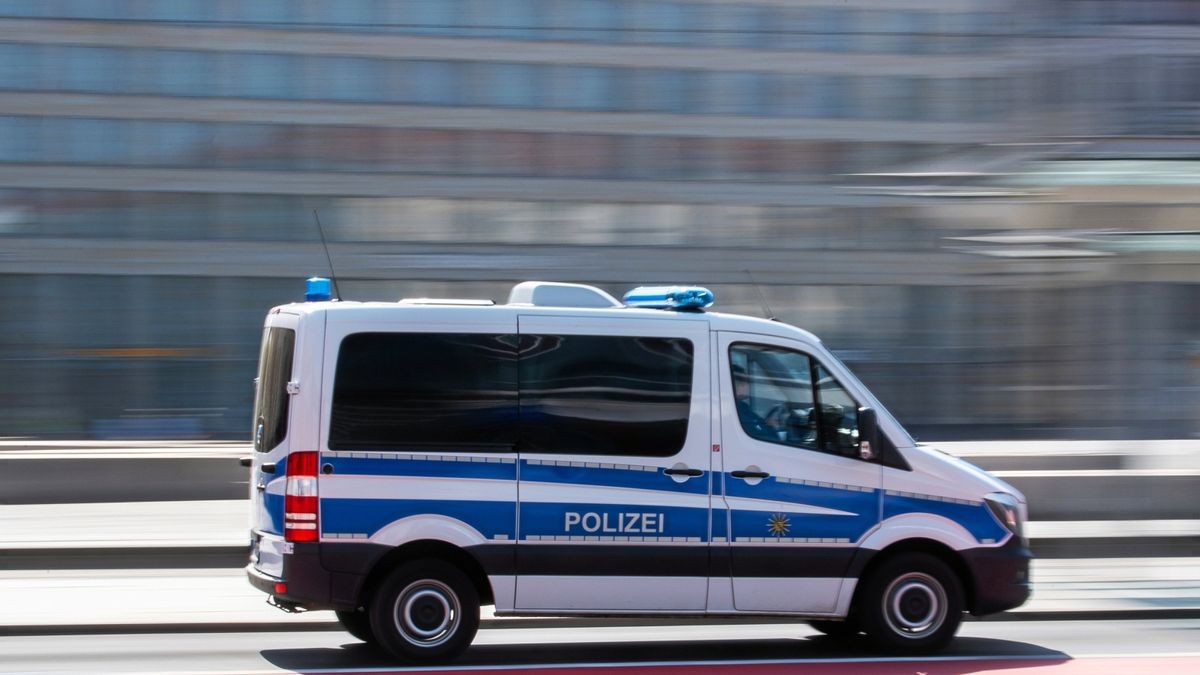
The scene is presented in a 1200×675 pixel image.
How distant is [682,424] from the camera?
25.8 ft

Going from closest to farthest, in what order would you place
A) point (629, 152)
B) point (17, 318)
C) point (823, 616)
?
point (823, 616) → point (17, 318) → point (629, 152)

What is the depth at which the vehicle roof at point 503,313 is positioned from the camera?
304 inches

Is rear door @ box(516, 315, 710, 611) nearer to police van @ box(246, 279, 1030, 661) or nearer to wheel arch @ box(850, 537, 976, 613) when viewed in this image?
police van @ box(246, 279, 1030, 661)

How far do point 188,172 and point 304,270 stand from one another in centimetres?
430

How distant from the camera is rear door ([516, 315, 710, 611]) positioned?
7719mm

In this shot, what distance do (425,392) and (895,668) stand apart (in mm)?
2964

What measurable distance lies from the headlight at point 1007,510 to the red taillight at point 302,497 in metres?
3.73

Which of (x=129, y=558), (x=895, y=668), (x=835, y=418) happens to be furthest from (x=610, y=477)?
(x=129, y=558)

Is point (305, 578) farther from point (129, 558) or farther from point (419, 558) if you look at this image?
point (129, 558)

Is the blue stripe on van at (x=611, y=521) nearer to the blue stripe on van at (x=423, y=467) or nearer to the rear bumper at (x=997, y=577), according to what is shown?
the blue stripe on van at (x=423, y=467)

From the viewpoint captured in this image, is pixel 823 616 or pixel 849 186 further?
pixel 849 186

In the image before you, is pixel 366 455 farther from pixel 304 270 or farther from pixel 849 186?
pixel 849 186

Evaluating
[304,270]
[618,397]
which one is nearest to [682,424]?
[618,397]

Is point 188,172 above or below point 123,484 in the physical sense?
above
